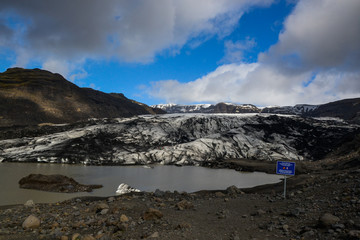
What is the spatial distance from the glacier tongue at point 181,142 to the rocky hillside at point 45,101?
69.4 ft

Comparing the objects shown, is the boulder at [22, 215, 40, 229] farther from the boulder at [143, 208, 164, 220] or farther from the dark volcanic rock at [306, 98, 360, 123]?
the dark volcanic rock at [306, 98, 360, 123]

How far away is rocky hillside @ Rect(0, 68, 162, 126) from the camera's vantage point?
5444cm

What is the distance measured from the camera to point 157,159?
33250 millimetres

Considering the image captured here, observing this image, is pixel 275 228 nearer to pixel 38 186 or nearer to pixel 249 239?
pixel 249 239

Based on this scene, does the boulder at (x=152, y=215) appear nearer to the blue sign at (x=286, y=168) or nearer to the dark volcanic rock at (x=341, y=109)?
the blue sign at (x=286, y=168)

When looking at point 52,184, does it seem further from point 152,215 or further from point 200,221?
point 200,221

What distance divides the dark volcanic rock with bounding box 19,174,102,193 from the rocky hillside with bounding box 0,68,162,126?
139 feet

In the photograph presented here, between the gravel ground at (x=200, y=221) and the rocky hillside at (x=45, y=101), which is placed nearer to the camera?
the gravel ground at (x=200, y=221)

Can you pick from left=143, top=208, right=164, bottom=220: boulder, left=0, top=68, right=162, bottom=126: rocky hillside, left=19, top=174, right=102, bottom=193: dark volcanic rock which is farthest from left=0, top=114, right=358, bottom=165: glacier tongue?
left=143, top=208, right=164, bottom=220: boulder

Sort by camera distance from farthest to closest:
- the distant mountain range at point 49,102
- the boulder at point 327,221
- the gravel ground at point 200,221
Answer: the distant mountain range at point 49,102
the gravel ground at point 200,221
the boulder at point 327,221

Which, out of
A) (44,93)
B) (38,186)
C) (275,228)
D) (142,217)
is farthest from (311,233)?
(44,93)

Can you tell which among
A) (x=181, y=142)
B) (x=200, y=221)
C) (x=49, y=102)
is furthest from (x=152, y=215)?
(x=49, y=102)

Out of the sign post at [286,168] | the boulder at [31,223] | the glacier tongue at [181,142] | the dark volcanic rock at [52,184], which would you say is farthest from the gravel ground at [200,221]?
the glacier tongue at [181,142]

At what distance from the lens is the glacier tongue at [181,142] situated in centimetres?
3181
